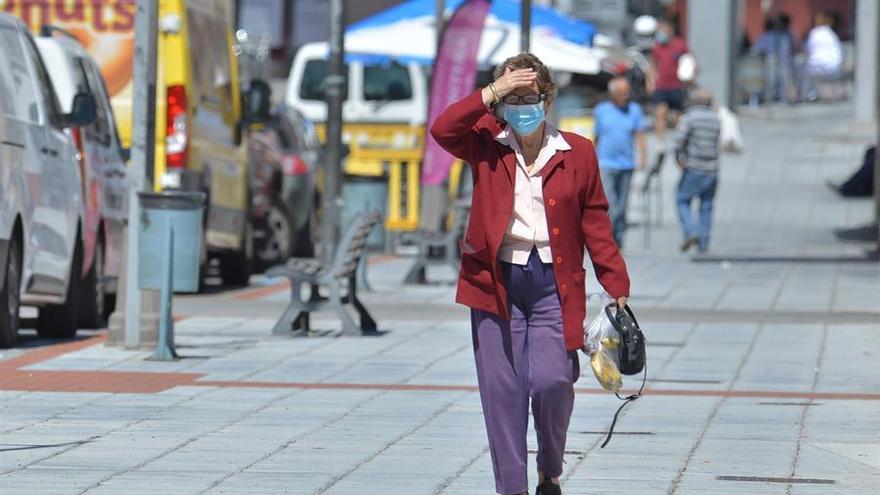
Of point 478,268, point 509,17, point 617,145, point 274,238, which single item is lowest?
point 274,238

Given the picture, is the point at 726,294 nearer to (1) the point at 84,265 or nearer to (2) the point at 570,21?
(1) the point at 84,265

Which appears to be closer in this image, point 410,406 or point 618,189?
point 410,406

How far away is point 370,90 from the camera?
2841 centimetres

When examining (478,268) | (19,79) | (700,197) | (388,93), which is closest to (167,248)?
(19,79)

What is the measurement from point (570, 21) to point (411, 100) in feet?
10.0

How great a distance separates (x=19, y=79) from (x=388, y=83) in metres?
13.5

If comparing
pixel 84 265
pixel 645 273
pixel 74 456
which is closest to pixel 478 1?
pixel 645 273

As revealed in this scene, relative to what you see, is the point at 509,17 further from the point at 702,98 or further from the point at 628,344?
the point at 628,344

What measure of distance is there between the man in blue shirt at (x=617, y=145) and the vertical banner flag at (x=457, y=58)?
10.8 ft

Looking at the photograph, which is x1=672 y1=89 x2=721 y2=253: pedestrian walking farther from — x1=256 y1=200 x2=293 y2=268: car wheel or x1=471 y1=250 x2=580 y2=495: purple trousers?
x1=471 y1=250 x2=580 y2=495: purple trousers

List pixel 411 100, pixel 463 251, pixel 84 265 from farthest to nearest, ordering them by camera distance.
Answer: pixel 411 100 < pixel 84 265 < pixel 463 251

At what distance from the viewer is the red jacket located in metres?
8.32

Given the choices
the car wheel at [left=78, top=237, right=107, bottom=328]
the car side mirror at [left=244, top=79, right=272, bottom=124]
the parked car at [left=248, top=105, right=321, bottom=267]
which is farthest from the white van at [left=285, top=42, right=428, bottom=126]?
the car wheel at [left=78, top=237, right=107, bottom=328]

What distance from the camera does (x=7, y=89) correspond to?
47.6 ft
